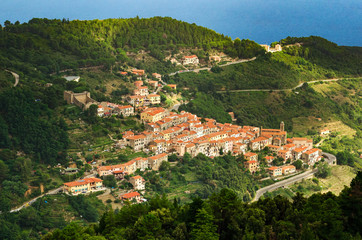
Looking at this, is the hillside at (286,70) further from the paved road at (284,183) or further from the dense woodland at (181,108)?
the paved road at (284,183)

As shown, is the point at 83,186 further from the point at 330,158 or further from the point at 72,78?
the point at 330,158

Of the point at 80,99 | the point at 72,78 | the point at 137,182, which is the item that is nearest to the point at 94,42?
the point at 72,78

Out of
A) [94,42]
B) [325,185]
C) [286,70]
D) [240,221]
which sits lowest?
[325,185]

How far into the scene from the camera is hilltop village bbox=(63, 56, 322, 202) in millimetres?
25594

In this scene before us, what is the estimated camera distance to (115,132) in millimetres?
26953

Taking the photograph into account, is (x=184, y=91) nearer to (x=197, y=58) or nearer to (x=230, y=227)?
(x=197, y=58)

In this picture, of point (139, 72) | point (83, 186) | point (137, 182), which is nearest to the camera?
point (83, 186)

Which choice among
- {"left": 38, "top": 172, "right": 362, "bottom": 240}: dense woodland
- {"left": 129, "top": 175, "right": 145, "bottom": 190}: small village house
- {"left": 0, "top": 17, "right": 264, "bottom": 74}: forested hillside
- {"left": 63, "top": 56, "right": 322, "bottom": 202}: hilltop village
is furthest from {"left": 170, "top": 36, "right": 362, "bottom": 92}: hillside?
{"left": 38, "top": 172, "right": 362, "bottom": 240}: dense woodland

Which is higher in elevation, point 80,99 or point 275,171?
point 80,99

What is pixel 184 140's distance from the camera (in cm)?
2773

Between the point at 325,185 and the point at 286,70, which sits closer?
the point at 325,185

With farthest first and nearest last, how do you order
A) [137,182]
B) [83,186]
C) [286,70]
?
[286,70], [137,182], [83,186]

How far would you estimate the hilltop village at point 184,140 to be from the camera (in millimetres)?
25594

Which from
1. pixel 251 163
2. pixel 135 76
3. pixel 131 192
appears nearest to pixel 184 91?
pixel 135 76
